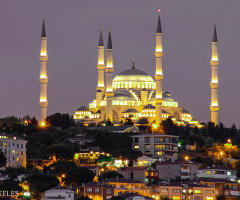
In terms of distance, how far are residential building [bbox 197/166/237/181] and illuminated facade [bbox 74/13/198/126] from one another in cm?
2596

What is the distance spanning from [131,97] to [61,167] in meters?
41.6

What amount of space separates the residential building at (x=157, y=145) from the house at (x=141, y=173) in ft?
40.7

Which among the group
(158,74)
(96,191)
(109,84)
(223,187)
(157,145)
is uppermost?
(158,74)

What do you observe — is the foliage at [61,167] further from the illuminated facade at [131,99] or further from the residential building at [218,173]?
the illuminated facade at [131,99]

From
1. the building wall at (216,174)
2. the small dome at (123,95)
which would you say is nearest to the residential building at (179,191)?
the building wall at (216,174)

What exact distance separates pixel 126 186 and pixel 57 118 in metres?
36.4

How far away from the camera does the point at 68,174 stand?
Result: 293ft

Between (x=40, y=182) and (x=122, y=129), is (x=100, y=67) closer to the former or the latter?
(x=122, y=129)

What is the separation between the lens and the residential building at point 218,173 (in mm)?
96519

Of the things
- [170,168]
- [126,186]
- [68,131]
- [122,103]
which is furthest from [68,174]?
[122,103]

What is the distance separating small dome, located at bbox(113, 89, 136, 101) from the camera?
13212 cm

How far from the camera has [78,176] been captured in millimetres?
88250

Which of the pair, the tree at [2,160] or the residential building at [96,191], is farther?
the tree at [2,160]

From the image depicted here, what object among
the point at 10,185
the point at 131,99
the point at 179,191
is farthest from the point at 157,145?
the point at 10,185
